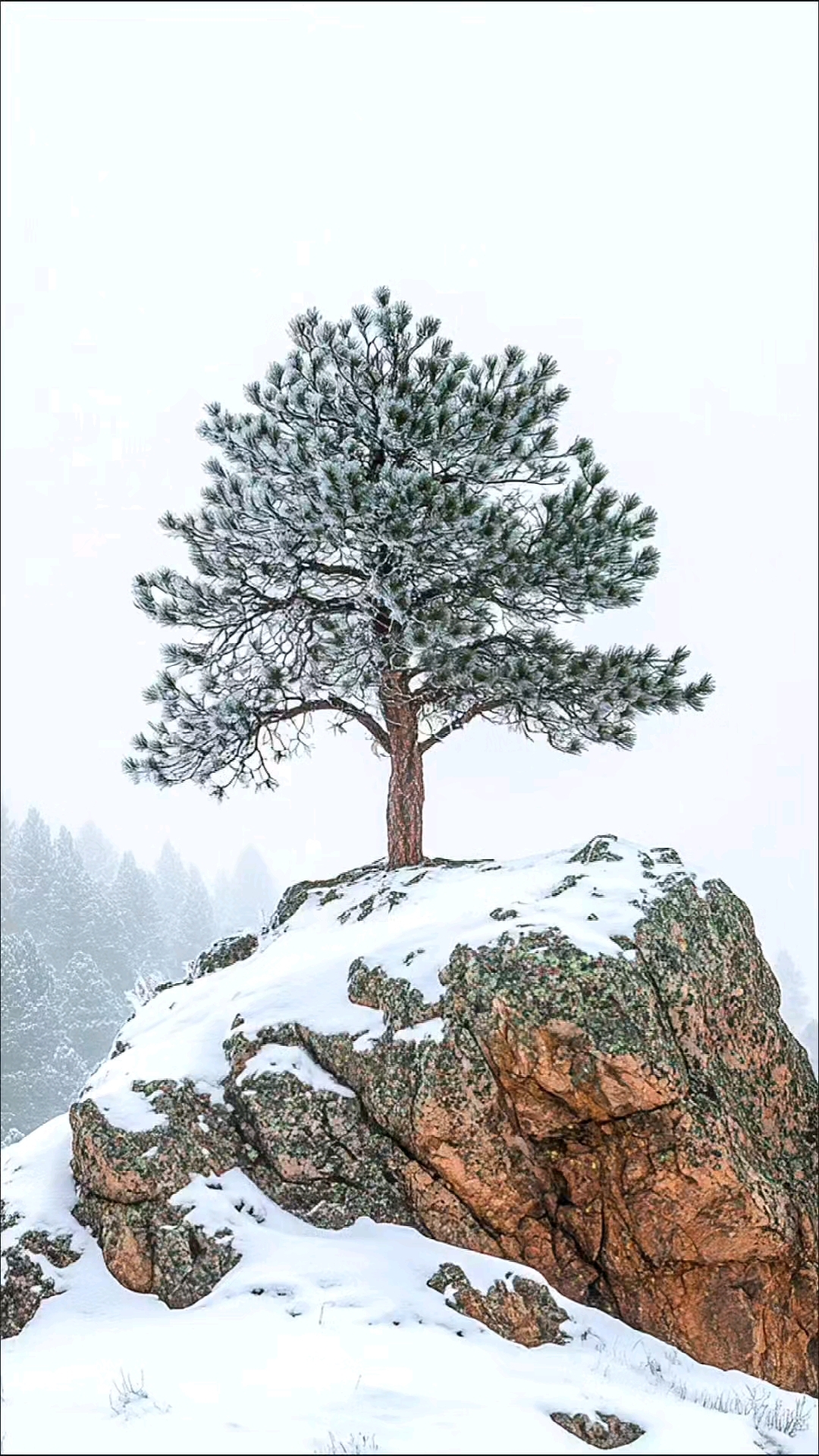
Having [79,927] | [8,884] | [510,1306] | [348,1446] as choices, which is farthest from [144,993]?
[8,884]

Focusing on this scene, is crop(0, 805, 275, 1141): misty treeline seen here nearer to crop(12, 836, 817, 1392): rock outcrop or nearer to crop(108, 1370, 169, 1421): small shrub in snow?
crop(12, 836, 817, 1392): rock outcrop

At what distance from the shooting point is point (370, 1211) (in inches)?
327

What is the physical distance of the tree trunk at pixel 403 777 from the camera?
42.1 feet

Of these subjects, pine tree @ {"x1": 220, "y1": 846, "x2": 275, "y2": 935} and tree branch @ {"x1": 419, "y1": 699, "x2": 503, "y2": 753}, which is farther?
pine tree @ {"x1": 220, "y1": 846, "x2": 275, "y2": 935}

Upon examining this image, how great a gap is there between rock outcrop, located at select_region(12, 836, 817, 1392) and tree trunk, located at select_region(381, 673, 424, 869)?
12.3ft

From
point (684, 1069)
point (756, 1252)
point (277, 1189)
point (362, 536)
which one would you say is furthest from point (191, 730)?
point (756, 1252)

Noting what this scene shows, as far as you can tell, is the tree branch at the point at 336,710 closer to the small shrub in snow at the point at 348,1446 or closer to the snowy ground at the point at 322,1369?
the snowy ground at the point at 322,1369

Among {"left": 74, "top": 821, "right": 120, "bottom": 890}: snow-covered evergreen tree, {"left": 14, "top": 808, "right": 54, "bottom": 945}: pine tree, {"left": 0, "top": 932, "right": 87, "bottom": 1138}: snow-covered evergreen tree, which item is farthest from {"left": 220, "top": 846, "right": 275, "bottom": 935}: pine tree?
{"left": 0, "top": 932, "right": 87, "bottom": 1138}: snow-covered evergreen tree

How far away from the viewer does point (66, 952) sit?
50.7 metres

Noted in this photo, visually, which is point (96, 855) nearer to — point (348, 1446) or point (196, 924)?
point (196, 924)

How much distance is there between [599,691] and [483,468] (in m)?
3.28

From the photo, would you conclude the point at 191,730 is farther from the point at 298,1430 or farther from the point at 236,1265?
the point at 298,1430

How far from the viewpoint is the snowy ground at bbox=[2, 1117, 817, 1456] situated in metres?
5.41

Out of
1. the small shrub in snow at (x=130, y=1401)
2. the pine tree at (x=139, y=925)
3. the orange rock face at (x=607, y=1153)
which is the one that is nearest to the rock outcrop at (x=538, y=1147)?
the orange rock face at (x=607, y=1153)
